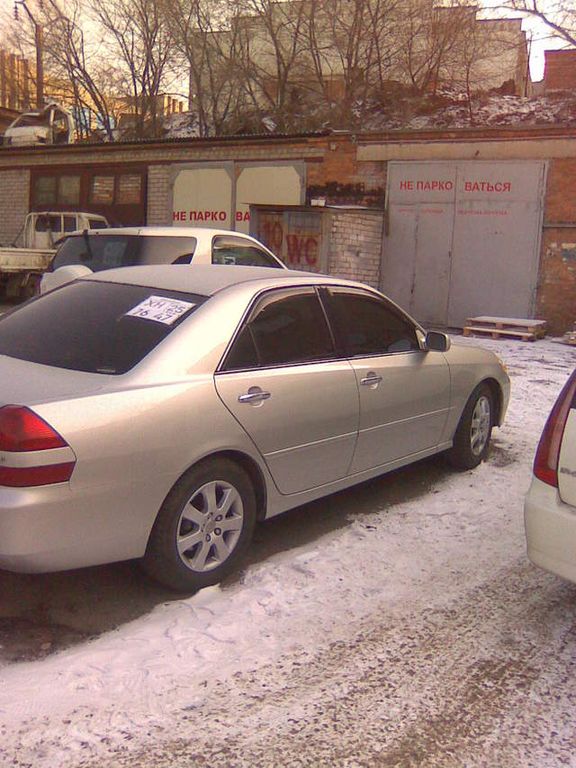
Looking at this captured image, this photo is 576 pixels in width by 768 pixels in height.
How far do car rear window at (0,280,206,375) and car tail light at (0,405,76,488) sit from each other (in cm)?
53

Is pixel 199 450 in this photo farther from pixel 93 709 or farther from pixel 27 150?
pixel 27 150

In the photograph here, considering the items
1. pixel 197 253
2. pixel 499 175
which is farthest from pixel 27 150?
pixel 197 253

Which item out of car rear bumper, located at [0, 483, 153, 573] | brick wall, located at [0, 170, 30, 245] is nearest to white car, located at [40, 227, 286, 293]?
car rear bumper, located at [0, 483, 153, 573]

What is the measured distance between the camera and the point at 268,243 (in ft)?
49.6

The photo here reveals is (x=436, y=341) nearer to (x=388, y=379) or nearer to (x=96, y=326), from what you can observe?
(x=388, y=379)

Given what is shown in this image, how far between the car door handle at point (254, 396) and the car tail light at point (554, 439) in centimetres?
132

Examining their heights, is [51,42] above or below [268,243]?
above

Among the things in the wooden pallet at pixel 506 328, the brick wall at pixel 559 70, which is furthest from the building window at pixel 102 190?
the brick wall at pixel 559 70

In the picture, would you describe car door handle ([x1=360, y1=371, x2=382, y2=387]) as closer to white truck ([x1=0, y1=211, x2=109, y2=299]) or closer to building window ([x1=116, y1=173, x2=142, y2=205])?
white truck ([x1=0, y1=211, x2=109, y2=299])

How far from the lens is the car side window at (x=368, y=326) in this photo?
4531mm

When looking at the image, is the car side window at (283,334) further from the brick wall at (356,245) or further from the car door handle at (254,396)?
the brick wall at (356,245)

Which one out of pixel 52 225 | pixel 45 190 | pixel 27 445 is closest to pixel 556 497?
pixel 27 445

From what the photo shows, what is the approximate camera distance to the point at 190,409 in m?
3.39

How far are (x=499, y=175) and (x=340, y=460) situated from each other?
11893mm
